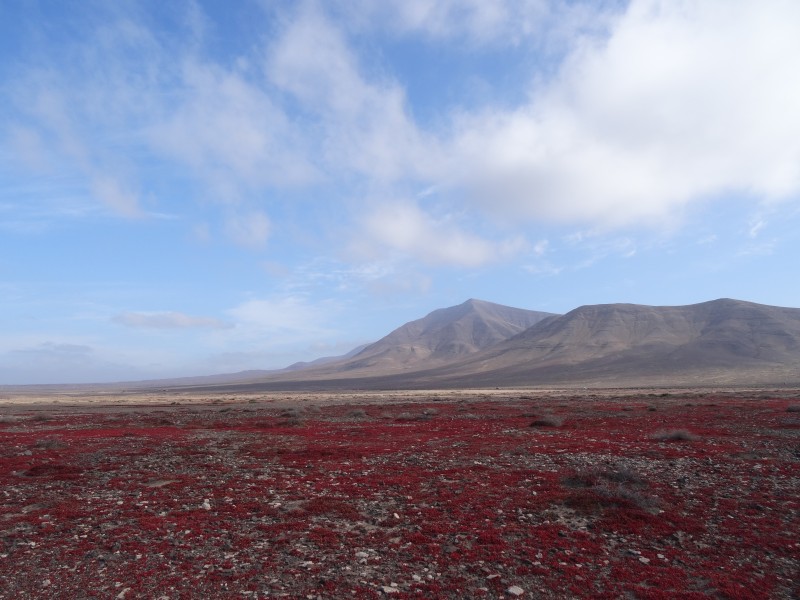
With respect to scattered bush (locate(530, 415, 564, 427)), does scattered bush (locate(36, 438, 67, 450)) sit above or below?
above

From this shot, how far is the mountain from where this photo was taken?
422 feet

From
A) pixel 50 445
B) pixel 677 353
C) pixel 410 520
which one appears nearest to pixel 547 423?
pixel 410 520

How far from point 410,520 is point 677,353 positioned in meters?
165

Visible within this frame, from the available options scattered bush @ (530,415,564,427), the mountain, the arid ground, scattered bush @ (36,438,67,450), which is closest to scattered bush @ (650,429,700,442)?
the arid ground

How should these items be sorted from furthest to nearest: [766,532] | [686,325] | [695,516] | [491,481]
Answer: [686,325] < [491,481] < [695,516] < [766,532]

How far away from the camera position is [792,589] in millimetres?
8289

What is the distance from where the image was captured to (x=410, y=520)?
12117 millimetres

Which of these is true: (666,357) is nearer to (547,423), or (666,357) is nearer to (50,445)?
(547,423)

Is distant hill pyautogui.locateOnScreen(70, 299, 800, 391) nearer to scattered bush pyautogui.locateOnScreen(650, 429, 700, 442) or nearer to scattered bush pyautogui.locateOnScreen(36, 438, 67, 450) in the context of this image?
scattered bush pyautogui.locateOnScreen(650, 429, 700, 442)

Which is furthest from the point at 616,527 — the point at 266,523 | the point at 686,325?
the point at 686,325

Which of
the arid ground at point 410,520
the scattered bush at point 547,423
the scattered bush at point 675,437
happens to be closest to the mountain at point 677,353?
the scattered bush at point 547,423

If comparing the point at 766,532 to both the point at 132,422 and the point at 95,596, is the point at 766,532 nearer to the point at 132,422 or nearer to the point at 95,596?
the point at 95,596

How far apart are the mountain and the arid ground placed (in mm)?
110229

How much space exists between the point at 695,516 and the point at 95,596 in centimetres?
1279
